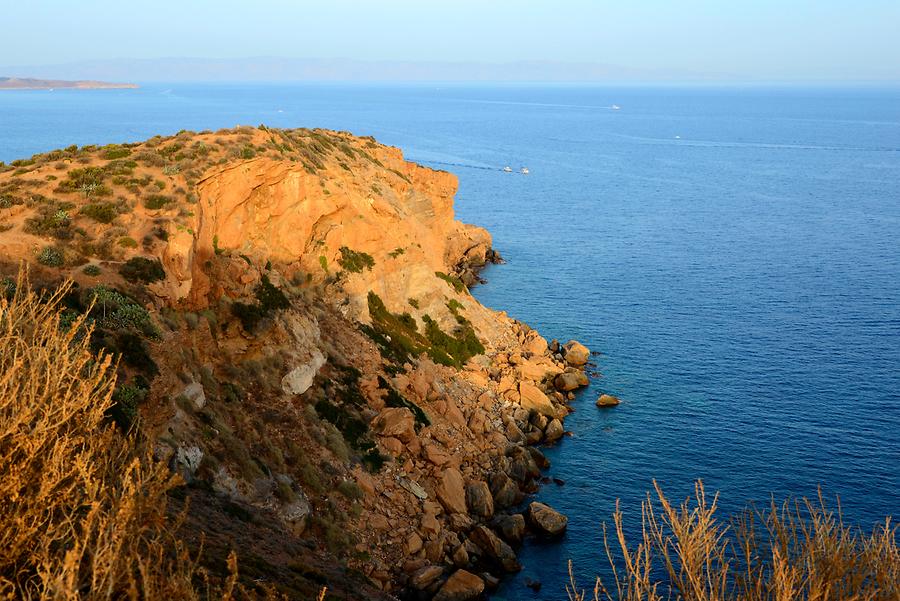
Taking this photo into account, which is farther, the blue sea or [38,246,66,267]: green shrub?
the blue sea

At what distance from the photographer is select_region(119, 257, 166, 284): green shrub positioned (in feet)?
120

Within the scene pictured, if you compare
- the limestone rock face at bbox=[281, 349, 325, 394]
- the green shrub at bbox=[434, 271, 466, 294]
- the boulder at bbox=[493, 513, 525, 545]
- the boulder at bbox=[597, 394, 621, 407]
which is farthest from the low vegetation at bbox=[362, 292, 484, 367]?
the boulder at bbox=[493, 513, 525, 545]

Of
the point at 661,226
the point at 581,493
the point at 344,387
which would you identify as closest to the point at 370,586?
the point at 344,387

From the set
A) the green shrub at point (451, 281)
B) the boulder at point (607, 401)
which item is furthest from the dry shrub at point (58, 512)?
the green shrub at point (451, 281)

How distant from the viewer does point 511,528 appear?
44.1 m

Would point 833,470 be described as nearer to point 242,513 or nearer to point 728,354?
point 728,354

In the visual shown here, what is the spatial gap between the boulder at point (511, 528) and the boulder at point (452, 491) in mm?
2228

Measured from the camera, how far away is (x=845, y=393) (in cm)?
6181

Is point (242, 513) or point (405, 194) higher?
point (405, 194)

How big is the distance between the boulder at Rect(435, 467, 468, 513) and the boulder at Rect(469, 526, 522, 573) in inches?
81.5

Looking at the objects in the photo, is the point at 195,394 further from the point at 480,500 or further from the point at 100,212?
the point at 480,500

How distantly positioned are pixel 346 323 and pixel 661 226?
84.8 metres

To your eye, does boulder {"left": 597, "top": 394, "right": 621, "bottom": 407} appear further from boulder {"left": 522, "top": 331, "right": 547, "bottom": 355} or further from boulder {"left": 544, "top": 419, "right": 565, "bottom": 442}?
boulder {"left": 522, "top": 331, "right": 547, "bottom": 355}

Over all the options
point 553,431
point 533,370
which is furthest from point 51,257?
point 533,370
